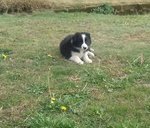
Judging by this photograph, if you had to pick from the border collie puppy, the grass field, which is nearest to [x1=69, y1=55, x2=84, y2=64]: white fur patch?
the border collie puppy

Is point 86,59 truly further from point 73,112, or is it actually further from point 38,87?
point 73,112

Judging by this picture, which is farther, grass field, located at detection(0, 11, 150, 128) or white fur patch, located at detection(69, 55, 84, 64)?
white fur patch, located at detection(69, 55, 84, 64)

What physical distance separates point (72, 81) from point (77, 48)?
1333 millimetres

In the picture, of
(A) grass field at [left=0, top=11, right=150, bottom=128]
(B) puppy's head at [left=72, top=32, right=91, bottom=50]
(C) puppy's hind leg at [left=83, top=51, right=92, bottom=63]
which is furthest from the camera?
(C) puppy's hind leg at [left=83, top=51, right=92, bottom=63]

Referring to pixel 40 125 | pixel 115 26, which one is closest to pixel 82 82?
pixel 40 125

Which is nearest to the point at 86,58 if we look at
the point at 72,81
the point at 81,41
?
the point at 81,41

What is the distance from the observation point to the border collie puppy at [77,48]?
8477 millimetres

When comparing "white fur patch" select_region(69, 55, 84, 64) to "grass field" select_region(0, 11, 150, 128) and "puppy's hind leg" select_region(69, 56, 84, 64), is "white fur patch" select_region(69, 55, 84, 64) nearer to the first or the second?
"puppy's hind leg" select_region(69, 56, 84, 64)

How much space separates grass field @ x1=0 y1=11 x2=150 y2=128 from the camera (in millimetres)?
6066

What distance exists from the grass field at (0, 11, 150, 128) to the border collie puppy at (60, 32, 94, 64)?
15cm

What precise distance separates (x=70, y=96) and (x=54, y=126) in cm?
122

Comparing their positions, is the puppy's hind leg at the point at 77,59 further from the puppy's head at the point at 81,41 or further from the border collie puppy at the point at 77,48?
the puppy's head at the point at 81,41

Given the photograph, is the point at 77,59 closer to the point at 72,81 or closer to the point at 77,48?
the point at 77,48

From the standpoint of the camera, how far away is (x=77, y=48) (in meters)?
8.66
